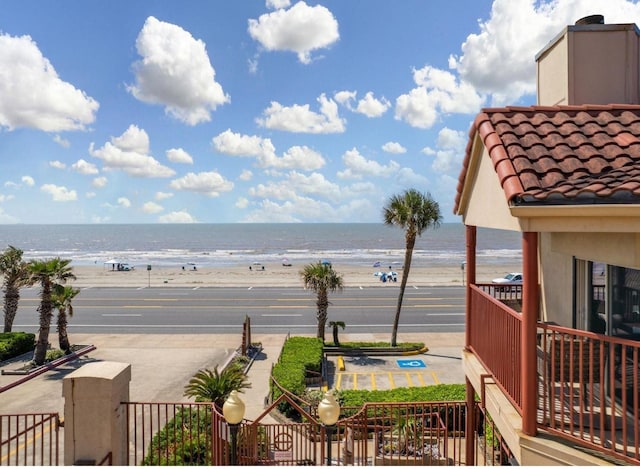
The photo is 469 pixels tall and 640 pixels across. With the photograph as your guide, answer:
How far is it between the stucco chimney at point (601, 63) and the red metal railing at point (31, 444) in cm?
1029

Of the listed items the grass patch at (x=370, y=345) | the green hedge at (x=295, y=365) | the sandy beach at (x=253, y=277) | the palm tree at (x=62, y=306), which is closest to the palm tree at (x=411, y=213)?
the grass patch at (x=370, y=345)

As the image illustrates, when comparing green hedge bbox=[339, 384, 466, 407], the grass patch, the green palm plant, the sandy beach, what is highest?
the green palm plant

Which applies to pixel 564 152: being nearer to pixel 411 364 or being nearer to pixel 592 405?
pixel 592 405

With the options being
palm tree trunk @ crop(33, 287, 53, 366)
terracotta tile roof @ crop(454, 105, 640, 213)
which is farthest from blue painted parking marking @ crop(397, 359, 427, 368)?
palm tree trunk @ crop(33, 287, 53, 366)

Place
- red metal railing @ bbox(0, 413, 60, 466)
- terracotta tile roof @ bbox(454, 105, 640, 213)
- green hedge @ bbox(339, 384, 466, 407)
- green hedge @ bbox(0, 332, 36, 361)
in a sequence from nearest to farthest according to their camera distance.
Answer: terracotta tile roof @ bbox(454, 105, 640, 213)
red metal railing @ bbox(0, 413, 60, 466)
green hedge @ bbox(339, 384, 466, 407)
green hedge @ bbox(0, 332, 36, 361)

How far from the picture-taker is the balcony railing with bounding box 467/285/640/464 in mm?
4535

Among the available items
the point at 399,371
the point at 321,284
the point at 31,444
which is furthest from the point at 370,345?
the point at 31,444

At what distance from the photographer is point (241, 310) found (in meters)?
32.5

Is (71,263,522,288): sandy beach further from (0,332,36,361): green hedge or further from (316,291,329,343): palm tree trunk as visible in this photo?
(0,332,36,361): green hedge

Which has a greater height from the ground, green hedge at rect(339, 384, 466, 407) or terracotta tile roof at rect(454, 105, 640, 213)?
terracotta tile roof at rect(454, 105, 640, 213)

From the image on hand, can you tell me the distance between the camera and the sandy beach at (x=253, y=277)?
47.2 meters

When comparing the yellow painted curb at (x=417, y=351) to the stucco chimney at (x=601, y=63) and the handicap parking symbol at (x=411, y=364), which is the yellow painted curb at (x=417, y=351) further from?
the stucco chimney at (x=601, y=63)

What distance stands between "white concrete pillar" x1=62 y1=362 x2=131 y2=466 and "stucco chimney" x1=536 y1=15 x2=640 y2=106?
9.07 metres

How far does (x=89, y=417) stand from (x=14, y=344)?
18521mm
